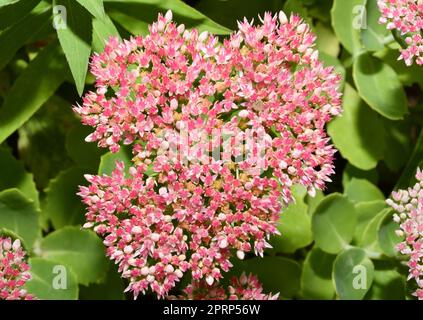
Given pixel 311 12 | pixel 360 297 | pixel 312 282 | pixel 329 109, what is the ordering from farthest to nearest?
1. pixel 311 12
2. pixel 312 282
3. pixel 360 297
4. pixel 329 109

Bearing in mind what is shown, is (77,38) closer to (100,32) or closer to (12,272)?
(100,32)

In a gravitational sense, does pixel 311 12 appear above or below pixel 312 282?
above

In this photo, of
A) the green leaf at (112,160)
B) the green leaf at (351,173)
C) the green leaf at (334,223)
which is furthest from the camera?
the green leaf at (351,173)

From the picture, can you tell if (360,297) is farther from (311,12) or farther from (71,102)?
(71,102)

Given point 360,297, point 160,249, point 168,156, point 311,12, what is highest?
point 311,12

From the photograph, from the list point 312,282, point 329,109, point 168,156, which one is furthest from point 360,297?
point 168,156

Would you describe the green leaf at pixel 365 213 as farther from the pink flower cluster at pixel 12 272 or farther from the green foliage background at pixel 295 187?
the pink flower cluster at pixel 12 272

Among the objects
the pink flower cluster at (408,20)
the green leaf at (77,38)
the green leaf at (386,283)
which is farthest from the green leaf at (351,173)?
the green leaf at (77,38)
